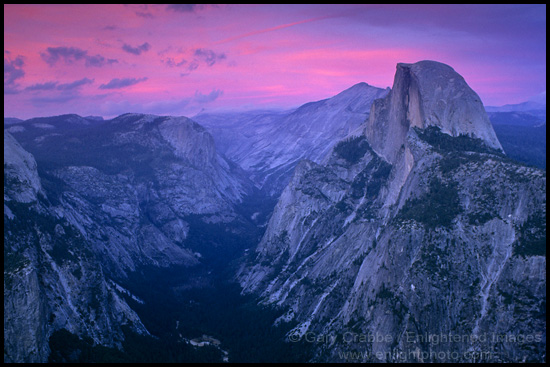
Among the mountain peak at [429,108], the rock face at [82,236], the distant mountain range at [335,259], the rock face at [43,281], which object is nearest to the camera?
the distant mountain range at [335,259]

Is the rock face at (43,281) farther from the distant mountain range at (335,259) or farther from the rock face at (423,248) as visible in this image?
the rock face at (423,248)

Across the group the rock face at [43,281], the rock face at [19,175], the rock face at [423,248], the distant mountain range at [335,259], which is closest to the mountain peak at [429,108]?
the rock face at [423,248]

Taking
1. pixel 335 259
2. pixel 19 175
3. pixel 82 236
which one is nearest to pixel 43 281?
pixel 82 236

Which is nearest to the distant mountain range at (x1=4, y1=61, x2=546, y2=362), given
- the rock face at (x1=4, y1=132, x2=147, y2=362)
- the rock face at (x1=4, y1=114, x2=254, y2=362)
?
the rock face at (x1=4, y1=132, x2=147, y2=362)

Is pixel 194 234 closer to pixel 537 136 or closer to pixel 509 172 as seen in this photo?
pixel 509 172

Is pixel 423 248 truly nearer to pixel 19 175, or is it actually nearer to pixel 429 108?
pixel 429 108

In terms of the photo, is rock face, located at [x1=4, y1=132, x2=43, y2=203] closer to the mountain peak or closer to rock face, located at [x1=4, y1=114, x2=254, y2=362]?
rock face, located at [x1=4, y1=114, x2=254, y2=362]
